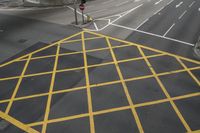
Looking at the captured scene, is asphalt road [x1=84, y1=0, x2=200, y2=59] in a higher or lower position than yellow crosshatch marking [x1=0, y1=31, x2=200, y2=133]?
higher

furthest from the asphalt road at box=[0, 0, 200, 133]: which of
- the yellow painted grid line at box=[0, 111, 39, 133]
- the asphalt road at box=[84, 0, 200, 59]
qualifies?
the yellow painted grid line at box=[0, 111, 39, 133]

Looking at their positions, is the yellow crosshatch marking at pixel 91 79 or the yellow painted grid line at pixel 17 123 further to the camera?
the yellow crosshatch marking at pixel 91 79

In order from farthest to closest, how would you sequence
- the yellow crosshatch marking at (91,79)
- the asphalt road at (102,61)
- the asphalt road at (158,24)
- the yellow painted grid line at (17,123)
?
the asphalt road at (158,24) < the asphalt road at (102,61) < the yellow crosshatch marking at (91,79) < the yellow painted grid line at (17,123)

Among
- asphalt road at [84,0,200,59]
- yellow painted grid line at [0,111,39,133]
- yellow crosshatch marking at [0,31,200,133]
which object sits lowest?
yellow painted grid line at [0,111,39,133]

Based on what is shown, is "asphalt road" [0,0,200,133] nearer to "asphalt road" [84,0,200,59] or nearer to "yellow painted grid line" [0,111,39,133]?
"asphalt road" [84,0,200,59]

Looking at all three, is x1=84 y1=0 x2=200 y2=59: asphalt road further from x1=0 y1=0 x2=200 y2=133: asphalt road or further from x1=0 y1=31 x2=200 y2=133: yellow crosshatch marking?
x1=0 y1=31 x2=200 y2=133: yellow crosshatch marking

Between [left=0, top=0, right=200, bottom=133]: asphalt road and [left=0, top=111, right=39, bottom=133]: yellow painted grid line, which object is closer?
[left=0, top=111, right=39, bottom=133]: yellow painted grid line

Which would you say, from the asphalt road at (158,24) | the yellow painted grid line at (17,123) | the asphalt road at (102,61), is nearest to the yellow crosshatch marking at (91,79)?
the yellow painted grid line at (17,123)

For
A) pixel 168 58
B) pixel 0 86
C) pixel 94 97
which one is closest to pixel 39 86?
pixel 0 86

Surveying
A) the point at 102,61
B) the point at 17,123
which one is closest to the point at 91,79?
the point at 102,61

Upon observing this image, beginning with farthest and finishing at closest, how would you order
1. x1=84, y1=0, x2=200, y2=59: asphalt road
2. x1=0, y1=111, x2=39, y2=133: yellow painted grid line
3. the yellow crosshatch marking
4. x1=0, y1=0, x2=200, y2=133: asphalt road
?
x1=84, y1=0, x2=200, y2=59: asphalt road → x1=0, y1=0, x2=200, y2=133: asphalt road → the yellow crosshatch marking → x1=0, y1=111, x2=39, y2=133: yellow painted grid line

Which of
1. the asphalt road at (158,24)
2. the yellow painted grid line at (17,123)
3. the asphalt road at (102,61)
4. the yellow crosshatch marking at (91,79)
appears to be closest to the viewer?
the yellow painted grid line at (17,123)

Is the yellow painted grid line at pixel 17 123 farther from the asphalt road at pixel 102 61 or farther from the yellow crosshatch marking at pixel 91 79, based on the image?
the asphalt road at pixel 102 61

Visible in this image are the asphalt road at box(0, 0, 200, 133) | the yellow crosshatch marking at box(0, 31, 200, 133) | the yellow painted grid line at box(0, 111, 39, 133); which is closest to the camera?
the yellow painted grid line at box(0, 111, 39, 133)
